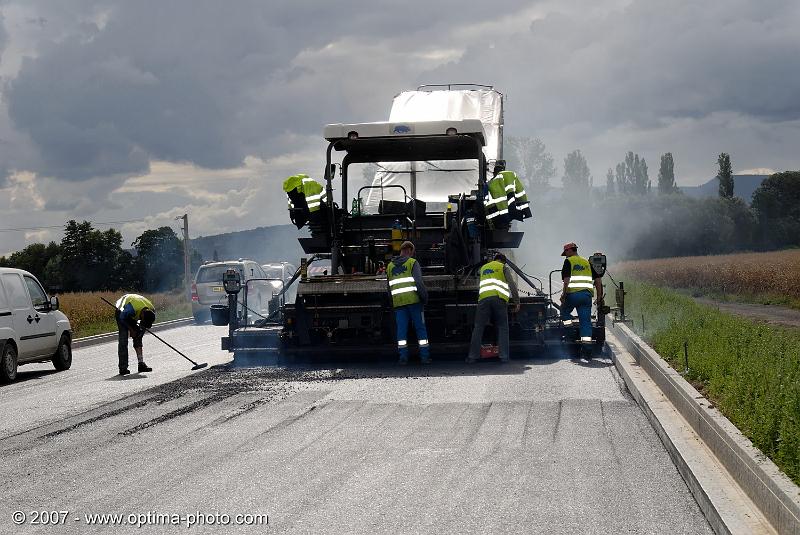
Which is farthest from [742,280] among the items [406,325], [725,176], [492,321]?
[725,176]

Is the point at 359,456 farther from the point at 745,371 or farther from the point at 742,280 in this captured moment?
the point at 742,280

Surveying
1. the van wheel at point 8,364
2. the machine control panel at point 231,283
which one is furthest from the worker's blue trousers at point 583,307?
the van wheel at point 8,364

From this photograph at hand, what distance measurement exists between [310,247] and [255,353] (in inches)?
72.2

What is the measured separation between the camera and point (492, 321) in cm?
1535

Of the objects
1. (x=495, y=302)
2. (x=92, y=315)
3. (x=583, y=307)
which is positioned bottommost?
(x=92, y=315)

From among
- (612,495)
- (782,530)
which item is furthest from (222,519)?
(782,530)

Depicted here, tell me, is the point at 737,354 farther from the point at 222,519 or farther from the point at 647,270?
the point at 647,270

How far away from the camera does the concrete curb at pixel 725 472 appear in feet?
19.5

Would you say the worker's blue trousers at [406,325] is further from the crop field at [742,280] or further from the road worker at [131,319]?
the crop field at [742,280]

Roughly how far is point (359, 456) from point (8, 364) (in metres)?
9.41

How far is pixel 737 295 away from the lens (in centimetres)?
3791

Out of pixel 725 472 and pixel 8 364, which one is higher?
pixel 8 364

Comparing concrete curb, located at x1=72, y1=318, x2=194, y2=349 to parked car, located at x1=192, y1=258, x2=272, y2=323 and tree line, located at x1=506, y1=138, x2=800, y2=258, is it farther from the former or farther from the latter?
tree line, located at x1=506, y1=138, x2=800, y2=258

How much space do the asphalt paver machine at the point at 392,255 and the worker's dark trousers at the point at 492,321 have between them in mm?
249
